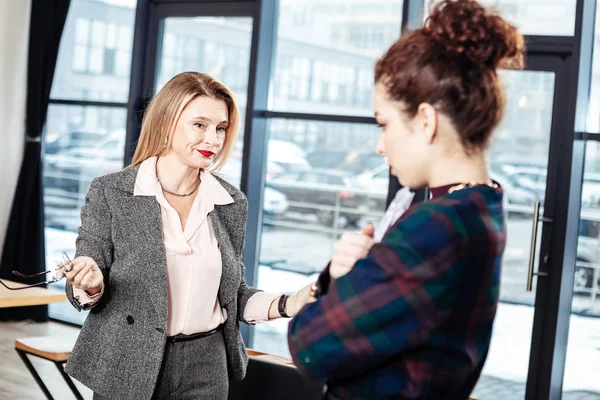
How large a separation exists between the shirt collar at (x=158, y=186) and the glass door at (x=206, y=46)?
3.19 m

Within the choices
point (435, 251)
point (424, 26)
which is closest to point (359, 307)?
A: point (435, 251)

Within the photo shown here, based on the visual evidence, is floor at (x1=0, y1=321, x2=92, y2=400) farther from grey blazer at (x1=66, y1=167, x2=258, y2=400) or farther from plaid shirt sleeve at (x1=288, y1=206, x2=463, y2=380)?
plaid shirt sleeve at (x1=288, y1=206, x2=463, y2=380)

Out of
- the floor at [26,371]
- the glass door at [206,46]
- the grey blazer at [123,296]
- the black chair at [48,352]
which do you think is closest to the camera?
the grey blazer at [123,296]

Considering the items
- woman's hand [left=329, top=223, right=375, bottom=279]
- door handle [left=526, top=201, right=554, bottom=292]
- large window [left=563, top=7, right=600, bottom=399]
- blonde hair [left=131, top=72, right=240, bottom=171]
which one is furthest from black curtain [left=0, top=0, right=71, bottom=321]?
woman's hand [left=329, top=223, right=375, bottom=279]

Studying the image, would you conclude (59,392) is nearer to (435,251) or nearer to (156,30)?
(156,30)

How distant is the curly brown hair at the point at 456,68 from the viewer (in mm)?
1129

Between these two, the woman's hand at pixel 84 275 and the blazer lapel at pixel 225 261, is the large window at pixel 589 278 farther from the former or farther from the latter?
the woman's hand at pixel 84 275

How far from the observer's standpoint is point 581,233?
4.68 meters

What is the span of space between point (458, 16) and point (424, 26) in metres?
0.05

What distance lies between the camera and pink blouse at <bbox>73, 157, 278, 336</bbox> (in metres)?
2.20

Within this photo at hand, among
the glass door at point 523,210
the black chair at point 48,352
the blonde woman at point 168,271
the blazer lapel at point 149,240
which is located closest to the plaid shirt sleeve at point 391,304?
the blonde woman at point 168,271

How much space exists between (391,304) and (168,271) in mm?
1239

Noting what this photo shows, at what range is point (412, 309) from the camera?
3.49ft

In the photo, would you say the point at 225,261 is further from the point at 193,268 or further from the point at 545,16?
the point at 545,16
